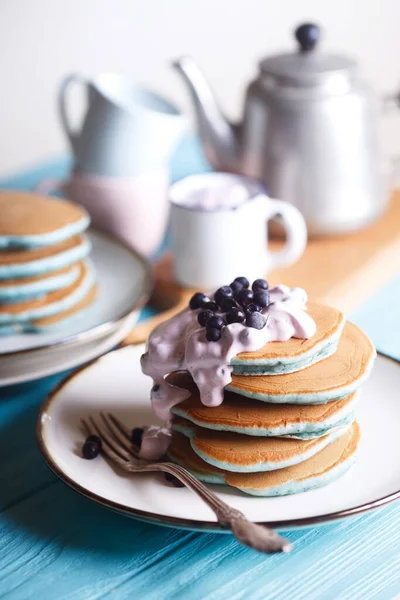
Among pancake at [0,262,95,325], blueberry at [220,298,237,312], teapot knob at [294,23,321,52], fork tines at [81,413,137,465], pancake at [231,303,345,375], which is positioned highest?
teapot knob at [294,23,321,52]

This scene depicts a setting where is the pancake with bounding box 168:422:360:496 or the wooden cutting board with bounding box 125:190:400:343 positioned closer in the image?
the pancake with bounding box 168:422:360:496

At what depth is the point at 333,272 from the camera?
1.37 m

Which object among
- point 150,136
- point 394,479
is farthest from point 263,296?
point 150,136

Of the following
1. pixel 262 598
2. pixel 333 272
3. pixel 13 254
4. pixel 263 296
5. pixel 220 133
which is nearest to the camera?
pixel 262 598

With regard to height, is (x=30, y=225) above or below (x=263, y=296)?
below

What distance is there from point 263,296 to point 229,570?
0.26 meters

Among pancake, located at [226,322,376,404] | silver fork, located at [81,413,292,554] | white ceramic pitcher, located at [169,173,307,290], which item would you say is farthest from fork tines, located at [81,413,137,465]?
white ceramic pitcher, located at [169,173,307,290]

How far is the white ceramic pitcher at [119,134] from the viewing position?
1.41 meters

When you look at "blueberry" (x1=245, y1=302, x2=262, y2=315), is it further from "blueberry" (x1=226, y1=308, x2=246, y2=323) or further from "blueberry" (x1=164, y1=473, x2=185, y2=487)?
"blueberry" (x1=164, y1=473, x2=185, y2=487)

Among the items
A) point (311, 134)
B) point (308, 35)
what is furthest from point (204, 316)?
point (308, 35)

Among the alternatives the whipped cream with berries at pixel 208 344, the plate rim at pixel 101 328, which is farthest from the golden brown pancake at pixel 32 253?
the whipped cream with berries at pixel 208 344

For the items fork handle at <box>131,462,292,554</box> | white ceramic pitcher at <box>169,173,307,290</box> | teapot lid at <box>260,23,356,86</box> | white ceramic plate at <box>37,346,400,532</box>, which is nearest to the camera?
fork handle at <box>131,462,292,554</box>

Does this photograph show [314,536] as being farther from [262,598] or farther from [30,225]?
[30,225]

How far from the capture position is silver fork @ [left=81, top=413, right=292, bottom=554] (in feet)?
2.19
